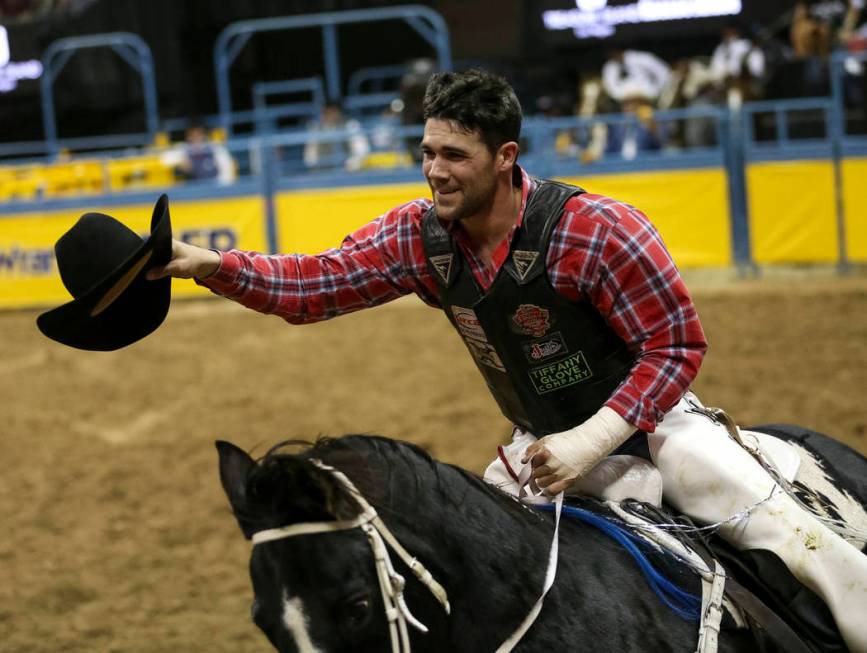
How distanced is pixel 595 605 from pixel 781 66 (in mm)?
12115

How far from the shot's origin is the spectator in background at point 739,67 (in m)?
13.6

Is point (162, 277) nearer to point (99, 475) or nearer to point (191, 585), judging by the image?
point (191, 585)

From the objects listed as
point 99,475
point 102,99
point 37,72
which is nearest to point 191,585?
point 99,475

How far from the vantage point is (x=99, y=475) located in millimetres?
7055

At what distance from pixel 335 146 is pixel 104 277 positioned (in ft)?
42.3

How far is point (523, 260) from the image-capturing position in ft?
8.21

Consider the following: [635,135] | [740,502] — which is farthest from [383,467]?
[635,135]

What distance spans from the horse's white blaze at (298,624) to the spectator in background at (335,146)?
11553 millimetres

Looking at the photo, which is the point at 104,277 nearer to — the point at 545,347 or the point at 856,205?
the point at 545,347

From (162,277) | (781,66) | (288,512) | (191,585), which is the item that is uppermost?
(781,66)

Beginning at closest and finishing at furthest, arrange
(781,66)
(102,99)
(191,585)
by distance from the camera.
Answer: (191,585) < (781,66) < (102,99)

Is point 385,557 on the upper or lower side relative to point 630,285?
lower

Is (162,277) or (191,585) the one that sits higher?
(162,277)

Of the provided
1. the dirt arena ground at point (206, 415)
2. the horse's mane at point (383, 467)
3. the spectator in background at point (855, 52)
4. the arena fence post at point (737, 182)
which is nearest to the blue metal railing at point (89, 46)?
the dirt arena ground at point (206, 415)
